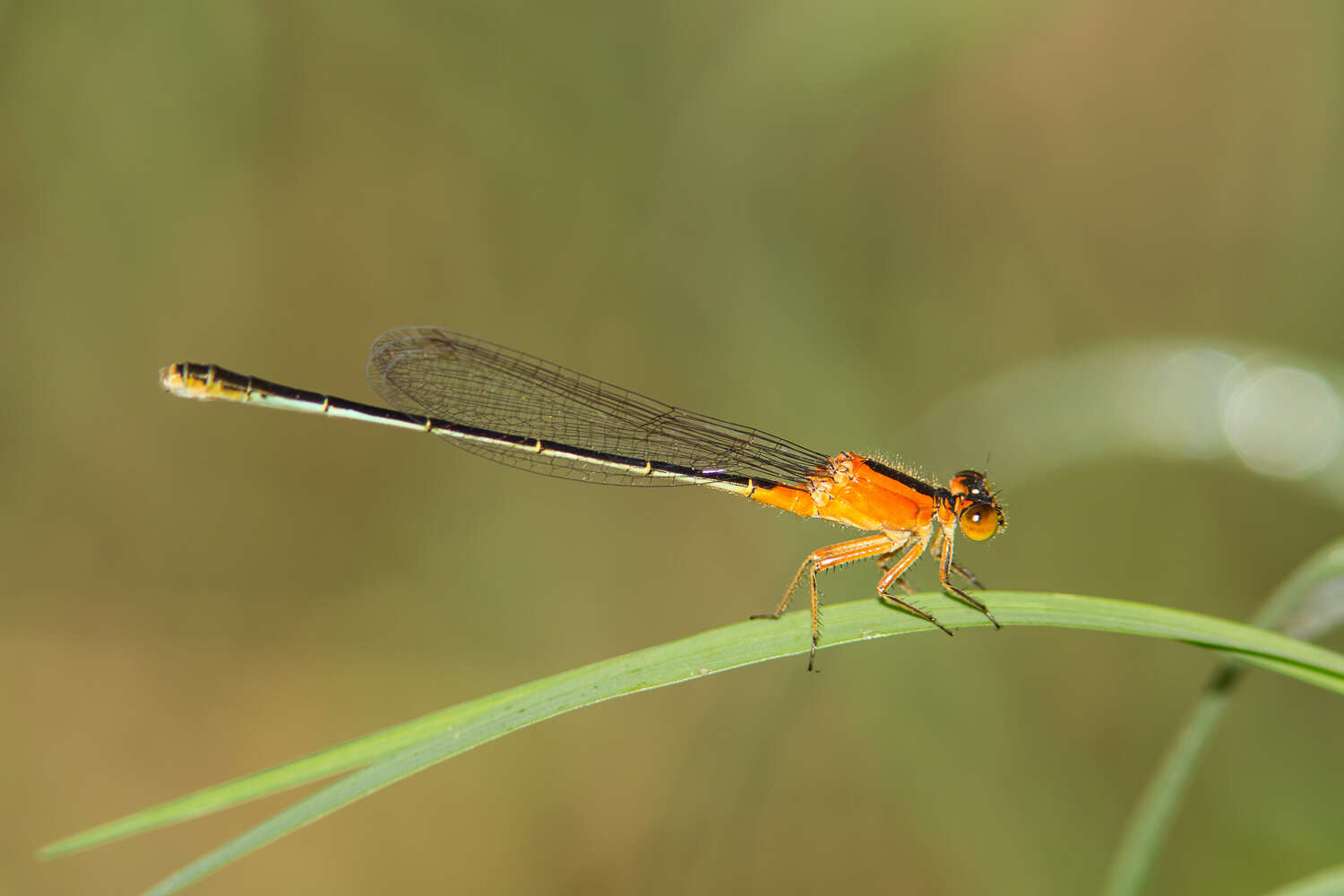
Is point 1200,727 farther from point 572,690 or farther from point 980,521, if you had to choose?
point 572,690

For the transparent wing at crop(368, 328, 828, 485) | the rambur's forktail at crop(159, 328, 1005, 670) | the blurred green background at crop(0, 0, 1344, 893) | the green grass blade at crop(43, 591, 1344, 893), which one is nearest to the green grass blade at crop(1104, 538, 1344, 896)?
the green grass blade at crop(43, 591, 1344, 893)

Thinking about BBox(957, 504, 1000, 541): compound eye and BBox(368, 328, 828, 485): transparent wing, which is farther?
BBox(368, 328, 828, 485): transparent wing

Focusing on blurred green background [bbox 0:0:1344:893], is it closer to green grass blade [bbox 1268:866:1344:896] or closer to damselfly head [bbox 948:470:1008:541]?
damselfly head [bbox 948:470:1008:541]

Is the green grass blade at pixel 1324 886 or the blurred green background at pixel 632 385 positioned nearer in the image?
the green grass blade at pixel 1324 886

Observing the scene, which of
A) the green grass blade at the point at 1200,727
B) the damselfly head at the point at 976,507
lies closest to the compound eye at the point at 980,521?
the damselfly head at the point at 976,507

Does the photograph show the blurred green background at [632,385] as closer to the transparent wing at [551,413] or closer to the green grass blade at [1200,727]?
the transparent wing at [551,413]

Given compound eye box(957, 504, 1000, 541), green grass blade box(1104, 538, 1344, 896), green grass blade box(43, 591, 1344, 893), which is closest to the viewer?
green grass blade box(43, 591, 1344, 893)
